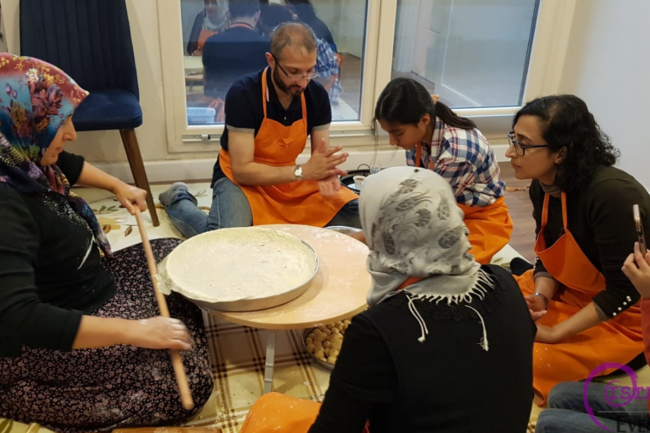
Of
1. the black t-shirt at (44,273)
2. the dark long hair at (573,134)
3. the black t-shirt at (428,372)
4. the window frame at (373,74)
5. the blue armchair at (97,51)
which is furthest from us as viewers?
the window frame at (373,74)

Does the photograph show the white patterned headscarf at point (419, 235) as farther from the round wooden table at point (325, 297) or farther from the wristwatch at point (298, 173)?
the wristwatch at point (298, 173)

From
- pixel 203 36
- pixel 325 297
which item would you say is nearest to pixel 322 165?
pixel 325 297

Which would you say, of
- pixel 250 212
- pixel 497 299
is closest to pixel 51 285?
pixel 250 212

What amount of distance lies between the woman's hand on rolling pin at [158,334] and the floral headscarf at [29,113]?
390mm

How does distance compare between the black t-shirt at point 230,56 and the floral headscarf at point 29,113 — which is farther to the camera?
the black t-shirt at point 230,56

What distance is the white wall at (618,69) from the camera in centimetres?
292

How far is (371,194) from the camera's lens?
88cm

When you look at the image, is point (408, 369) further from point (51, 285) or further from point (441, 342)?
point (51, 285)

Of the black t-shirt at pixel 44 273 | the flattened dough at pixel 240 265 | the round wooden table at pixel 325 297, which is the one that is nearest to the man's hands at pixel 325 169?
the round wooden table at pixel 325 297

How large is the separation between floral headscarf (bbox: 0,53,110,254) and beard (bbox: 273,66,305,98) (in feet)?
2.73

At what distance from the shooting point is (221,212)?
6.93ft

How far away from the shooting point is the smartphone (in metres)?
1.25

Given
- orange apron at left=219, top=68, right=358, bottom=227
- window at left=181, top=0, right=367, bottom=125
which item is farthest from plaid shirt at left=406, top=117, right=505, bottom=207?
window at left=181, top=0, right=367, bottom=125

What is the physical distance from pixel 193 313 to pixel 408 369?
0.89 meters
